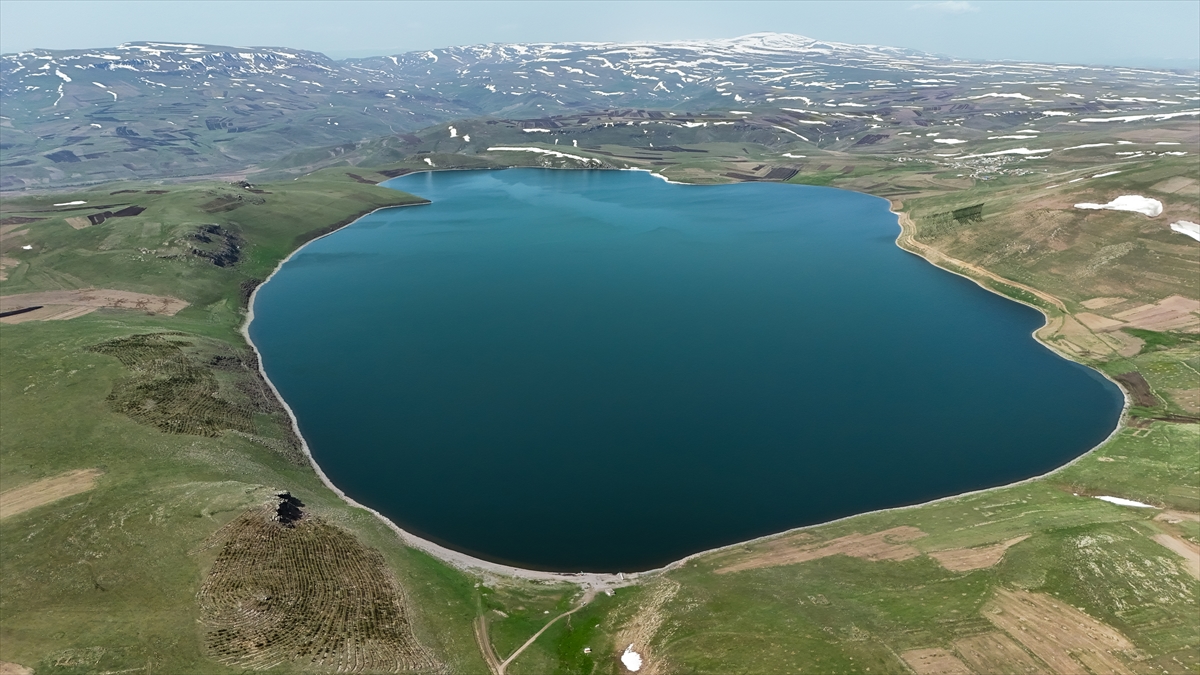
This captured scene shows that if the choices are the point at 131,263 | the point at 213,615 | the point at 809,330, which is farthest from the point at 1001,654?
the point at 131,263

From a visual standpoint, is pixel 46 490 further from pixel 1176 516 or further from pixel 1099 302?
pixel 1099 302

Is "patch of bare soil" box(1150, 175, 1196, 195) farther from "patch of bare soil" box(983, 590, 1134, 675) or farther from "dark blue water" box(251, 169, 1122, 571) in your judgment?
"patch of bare soil" box(983, 590, 1134, 675)

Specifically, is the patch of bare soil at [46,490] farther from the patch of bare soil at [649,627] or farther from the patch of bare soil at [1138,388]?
the patch of bare soil at [1138,388]

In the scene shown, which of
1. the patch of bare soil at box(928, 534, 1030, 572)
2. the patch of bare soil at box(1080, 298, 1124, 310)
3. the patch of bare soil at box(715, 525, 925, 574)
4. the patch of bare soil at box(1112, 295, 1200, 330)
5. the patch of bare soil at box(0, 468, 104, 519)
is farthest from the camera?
the patch of bare soil at box(1080, 298, 1124, 310)

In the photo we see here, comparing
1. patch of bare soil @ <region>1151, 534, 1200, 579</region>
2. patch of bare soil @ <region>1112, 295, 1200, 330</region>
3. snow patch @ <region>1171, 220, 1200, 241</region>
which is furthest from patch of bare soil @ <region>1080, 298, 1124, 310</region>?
patch of bare soil @ <region>1151, 534, 1200, 579</region>

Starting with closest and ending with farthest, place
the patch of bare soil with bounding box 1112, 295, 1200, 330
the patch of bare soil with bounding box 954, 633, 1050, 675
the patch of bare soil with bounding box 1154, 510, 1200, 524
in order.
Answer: the patch of bare soil with bounding box 954, 633, 1050, 675 < the patch of bare soil with bounding box 1154, 510, 1200, 524 < the patch of bare soil with bounding box 1112, 295, 1200, 330

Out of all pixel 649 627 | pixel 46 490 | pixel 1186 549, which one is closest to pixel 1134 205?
pixel 1186 549
